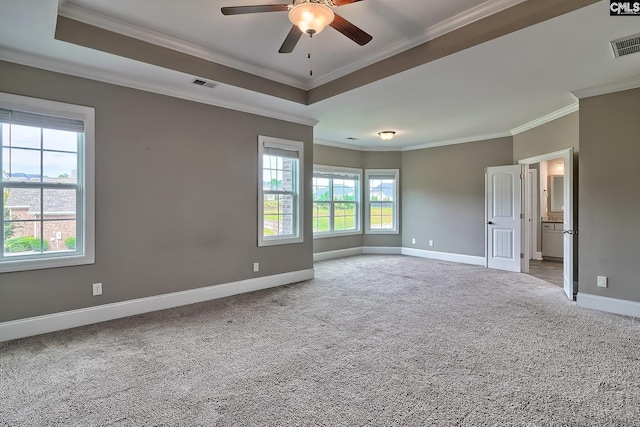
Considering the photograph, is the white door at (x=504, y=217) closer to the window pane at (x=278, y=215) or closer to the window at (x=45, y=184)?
the window pane at (x=278, y=215)

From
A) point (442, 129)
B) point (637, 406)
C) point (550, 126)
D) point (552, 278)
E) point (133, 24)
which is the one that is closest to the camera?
point (637, 406)

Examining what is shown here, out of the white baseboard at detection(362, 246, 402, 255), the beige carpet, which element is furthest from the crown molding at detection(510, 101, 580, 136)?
the white baseboard at detection(362, 246, 402, 255)

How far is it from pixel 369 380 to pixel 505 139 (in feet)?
19.5

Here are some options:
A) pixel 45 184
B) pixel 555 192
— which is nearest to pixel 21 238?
pixel 45 184

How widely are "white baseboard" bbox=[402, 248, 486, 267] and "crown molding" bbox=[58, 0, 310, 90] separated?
17.1 ft

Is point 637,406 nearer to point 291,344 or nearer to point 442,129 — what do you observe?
point 291,344

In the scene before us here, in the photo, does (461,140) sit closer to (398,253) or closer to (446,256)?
(446,256)

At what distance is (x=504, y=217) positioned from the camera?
6.18m

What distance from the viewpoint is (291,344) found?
117 inches

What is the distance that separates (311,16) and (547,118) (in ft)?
15.4

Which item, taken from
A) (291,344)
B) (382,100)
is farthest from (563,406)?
(382,100)

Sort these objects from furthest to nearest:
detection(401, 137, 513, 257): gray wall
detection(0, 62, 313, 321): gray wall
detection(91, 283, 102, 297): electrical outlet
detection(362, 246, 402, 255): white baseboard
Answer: detection(362, 246, 402, 255): white baseboard, detection(401, 137, 513, 257): gray wall, detection(91, 283, 102, 297): electrical outlet, detection(0, 62, 313, 321): gray wall

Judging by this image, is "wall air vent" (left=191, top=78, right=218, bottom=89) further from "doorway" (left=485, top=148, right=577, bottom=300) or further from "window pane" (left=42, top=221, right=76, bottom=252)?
"doorway" (left=485, top=148, right=577, bottom=300)

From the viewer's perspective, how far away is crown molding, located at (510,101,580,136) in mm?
4553
